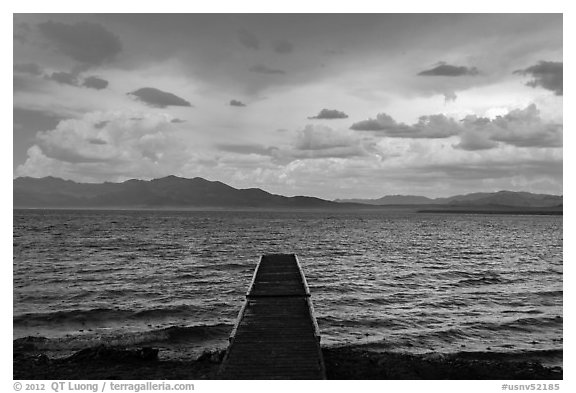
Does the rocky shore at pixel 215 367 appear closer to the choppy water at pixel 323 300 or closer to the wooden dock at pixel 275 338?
the wooden dock at pixel 275 338

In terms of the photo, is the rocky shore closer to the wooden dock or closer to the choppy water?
the wooden dock

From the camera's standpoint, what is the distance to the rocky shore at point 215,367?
1866 centimetres

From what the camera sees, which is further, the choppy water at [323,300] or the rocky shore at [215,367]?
the choppy water at [323,300]

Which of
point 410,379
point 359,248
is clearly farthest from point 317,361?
point 359,248

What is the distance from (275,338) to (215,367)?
294 centimetres

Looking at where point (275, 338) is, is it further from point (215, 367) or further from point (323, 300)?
point (323, 300)

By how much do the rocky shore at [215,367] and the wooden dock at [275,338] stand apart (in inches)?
62.9

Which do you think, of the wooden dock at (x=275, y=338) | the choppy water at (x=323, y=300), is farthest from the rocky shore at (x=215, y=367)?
the choppy water at (x=323, y=300)

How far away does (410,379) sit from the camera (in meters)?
18.3

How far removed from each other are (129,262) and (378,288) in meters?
30.6

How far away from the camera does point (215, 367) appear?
63.8ft

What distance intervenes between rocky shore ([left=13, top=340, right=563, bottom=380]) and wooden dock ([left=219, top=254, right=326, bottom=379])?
1597 millimetres

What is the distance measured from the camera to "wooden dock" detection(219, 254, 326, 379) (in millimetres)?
16172
